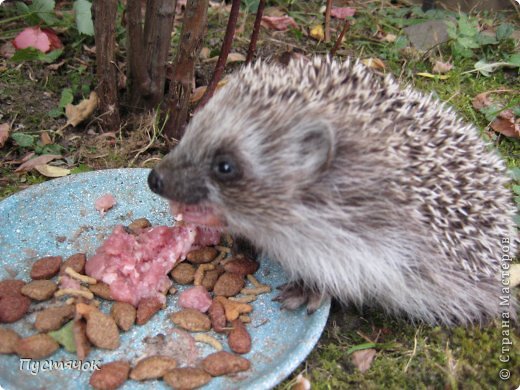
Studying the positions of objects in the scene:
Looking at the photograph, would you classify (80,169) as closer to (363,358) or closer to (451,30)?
(363,358)

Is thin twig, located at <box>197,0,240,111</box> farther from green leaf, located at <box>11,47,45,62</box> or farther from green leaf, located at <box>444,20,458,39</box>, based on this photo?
green leaf, located at <box>444,20,458,39</box>

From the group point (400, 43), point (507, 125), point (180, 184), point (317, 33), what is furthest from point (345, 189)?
point (400, 43)

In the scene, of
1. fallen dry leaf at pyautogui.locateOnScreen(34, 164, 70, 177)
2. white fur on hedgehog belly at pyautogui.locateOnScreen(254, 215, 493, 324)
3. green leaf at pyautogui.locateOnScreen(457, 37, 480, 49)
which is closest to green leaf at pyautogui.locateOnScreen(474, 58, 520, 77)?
green leaf at pyautogui.locateOnScreen(457, 37, 480, 49)

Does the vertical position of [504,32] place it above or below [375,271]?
above

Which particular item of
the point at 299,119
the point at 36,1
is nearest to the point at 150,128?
the point at 36,1

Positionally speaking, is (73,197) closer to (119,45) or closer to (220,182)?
(220,182)
